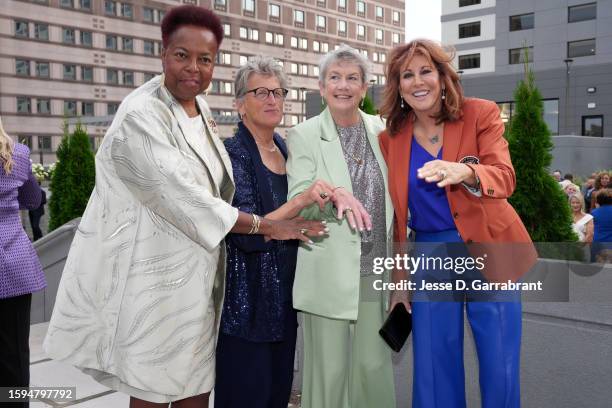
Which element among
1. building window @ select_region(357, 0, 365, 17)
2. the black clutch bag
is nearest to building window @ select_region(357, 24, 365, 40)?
building window @ select_region(357, 0, 365, 17)

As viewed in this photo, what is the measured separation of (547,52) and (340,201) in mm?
43344

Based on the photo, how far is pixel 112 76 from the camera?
57312 mm

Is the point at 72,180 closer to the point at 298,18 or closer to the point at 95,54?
the point at 95,54

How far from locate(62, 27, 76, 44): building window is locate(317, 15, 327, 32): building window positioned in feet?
110

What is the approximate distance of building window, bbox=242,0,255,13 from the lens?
226ft

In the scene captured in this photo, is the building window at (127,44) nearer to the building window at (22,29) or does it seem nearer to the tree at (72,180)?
the building window at (22,29)

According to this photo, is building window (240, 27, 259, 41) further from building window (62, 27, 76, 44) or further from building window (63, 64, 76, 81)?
building window (63, 64, 76, 81)

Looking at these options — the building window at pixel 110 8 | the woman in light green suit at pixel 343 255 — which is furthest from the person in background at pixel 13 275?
the building window at pixel 110 8

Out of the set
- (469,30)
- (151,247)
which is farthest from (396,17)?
(151,247)

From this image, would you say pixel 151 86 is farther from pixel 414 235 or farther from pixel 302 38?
pixel 302 38

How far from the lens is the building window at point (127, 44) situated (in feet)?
191

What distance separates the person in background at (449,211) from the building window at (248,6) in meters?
70.6

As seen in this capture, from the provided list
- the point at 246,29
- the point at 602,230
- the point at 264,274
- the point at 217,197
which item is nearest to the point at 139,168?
the point at 217,197

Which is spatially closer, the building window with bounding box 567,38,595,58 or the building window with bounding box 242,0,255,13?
the building window with bounding box 567,38,595,58
